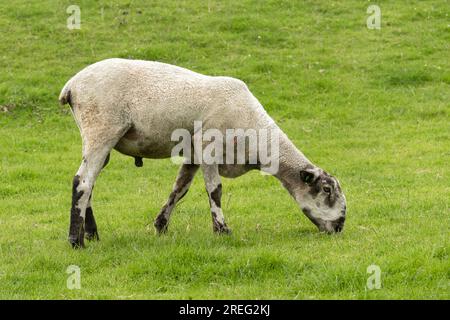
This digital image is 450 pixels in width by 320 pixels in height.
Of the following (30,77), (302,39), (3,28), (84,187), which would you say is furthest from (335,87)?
(84,187)

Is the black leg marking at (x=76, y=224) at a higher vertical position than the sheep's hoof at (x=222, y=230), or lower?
higher

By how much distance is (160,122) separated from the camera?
37.9 feet

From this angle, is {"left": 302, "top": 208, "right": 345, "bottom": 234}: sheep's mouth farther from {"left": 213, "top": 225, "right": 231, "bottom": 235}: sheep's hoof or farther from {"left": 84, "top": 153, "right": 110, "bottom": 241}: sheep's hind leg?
{"left": 84, "top": 153, "right": 110, "bottom": 241}: sheep's hind leg

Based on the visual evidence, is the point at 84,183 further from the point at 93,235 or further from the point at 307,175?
the point at 307,175

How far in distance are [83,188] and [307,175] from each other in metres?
3.27

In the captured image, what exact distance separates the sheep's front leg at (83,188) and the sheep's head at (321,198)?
293 cm

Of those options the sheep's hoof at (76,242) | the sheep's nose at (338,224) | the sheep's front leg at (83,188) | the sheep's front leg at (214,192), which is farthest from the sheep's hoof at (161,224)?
the sheep's nose at (338,224)

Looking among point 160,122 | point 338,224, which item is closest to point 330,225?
point 338,224

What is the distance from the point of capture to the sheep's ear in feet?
39.0

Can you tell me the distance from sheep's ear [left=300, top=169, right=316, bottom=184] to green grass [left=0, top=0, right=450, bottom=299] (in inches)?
31.4

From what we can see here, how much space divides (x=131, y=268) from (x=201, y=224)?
10.0 feet

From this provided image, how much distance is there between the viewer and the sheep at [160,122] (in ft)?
37.3

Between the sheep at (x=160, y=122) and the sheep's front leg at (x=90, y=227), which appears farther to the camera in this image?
the sheep's front leg at (x=90, y=227)

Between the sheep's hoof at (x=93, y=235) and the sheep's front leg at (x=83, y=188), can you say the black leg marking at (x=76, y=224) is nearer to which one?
the sheep's front leg at (x=83, y=188)
